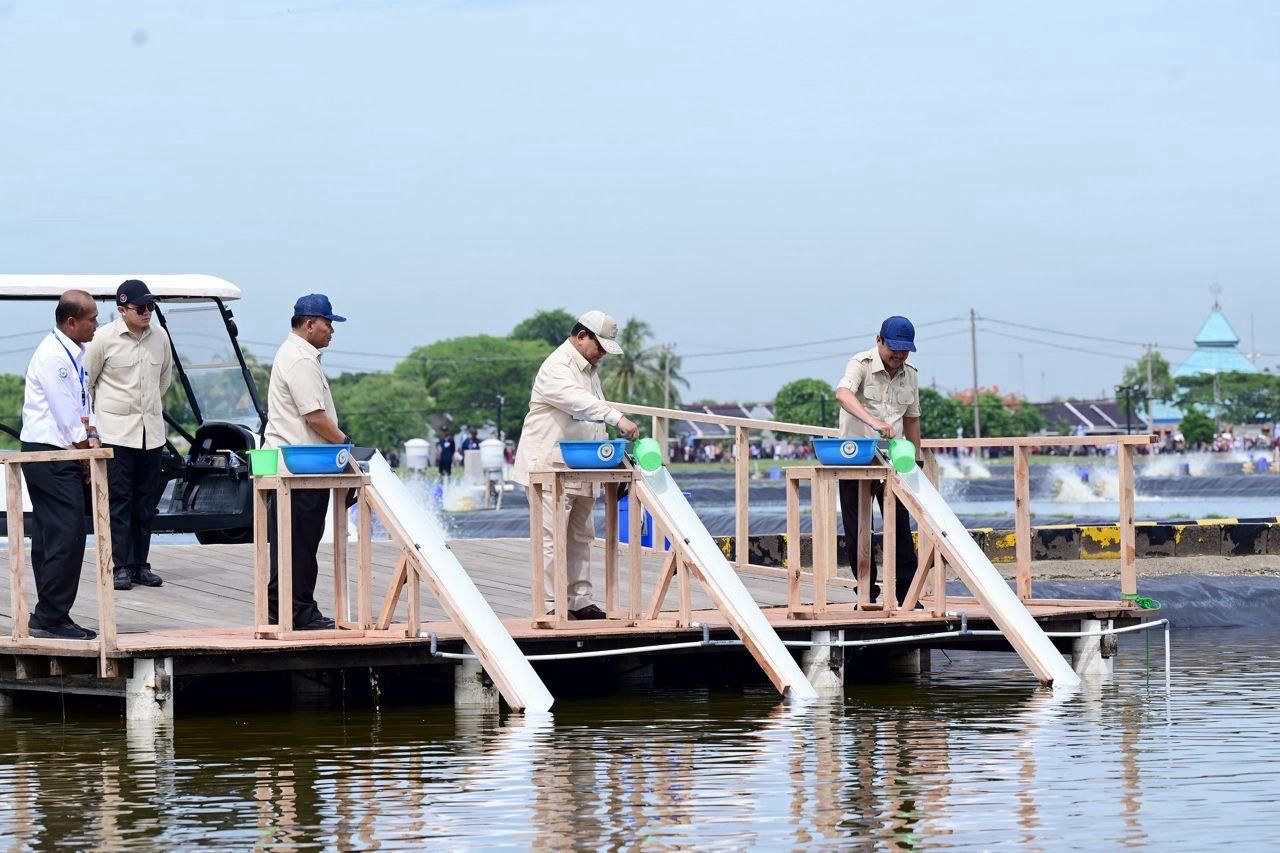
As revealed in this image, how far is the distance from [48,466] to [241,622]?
5.66ft

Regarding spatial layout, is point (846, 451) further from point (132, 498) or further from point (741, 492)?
point (132, 498)

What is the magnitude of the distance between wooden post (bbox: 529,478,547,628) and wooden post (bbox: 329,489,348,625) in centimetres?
94

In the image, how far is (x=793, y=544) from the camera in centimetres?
1216

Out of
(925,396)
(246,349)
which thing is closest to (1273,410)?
(925,396)

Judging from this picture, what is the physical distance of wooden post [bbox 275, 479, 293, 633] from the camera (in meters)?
10.3

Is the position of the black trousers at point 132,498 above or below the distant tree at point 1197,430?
below

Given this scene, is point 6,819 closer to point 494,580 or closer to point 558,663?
point 558,663

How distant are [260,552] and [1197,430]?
111m

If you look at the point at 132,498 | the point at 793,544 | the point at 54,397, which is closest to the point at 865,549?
the point at 793,544

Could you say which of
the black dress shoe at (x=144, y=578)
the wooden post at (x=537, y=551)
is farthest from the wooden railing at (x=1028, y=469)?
the black dress shoe at (x=144, y=578)

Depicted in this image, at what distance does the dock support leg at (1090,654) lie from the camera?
40.4 feet

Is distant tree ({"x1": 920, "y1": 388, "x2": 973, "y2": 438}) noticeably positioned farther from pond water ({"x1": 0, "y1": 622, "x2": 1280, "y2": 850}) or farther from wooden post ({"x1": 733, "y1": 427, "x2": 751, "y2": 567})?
pond water ({"x1": 0, "y1": 622, "x2": 1280, "y2": 850})

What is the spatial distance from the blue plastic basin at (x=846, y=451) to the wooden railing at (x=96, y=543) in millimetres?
3749

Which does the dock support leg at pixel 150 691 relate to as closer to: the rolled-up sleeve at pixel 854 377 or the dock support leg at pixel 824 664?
the dock support leg at pixel 824 664
